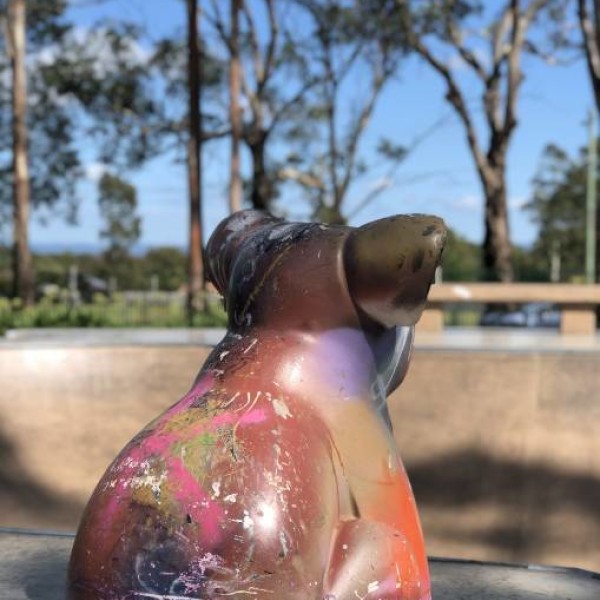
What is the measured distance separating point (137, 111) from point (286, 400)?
69.0ft

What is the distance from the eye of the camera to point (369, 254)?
4.29 feet

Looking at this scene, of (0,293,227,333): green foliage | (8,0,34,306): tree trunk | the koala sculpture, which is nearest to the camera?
the koala sculpture

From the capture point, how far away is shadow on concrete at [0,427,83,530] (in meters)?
4.79

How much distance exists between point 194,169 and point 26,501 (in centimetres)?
1049

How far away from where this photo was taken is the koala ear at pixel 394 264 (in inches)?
49.8

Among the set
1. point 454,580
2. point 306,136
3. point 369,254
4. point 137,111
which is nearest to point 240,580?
point 369,254

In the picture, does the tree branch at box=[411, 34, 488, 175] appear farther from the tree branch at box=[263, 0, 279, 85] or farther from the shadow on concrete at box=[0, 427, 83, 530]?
the shadow on concrete at box=[0, 427, 83, 530]

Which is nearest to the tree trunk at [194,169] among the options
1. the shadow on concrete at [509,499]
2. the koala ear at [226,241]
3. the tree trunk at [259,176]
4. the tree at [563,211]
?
the tree trunk at [259,176]

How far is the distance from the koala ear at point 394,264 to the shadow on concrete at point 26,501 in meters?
3.80

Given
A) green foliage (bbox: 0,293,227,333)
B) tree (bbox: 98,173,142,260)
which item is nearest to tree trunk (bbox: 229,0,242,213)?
green foliage (bbox: 0,293,227,333)

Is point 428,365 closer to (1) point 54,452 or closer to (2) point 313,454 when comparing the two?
(1) point 54,452

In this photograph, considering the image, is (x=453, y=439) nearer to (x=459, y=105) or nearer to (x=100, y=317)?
(x=100, y=317)

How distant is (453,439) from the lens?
497 cm

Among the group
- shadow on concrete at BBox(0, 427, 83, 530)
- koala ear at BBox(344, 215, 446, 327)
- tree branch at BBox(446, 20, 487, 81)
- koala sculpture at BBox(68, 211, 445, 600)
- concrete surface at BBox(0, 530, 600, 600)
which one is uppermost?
tree branch at BBox(446, 20, 487, 81)
